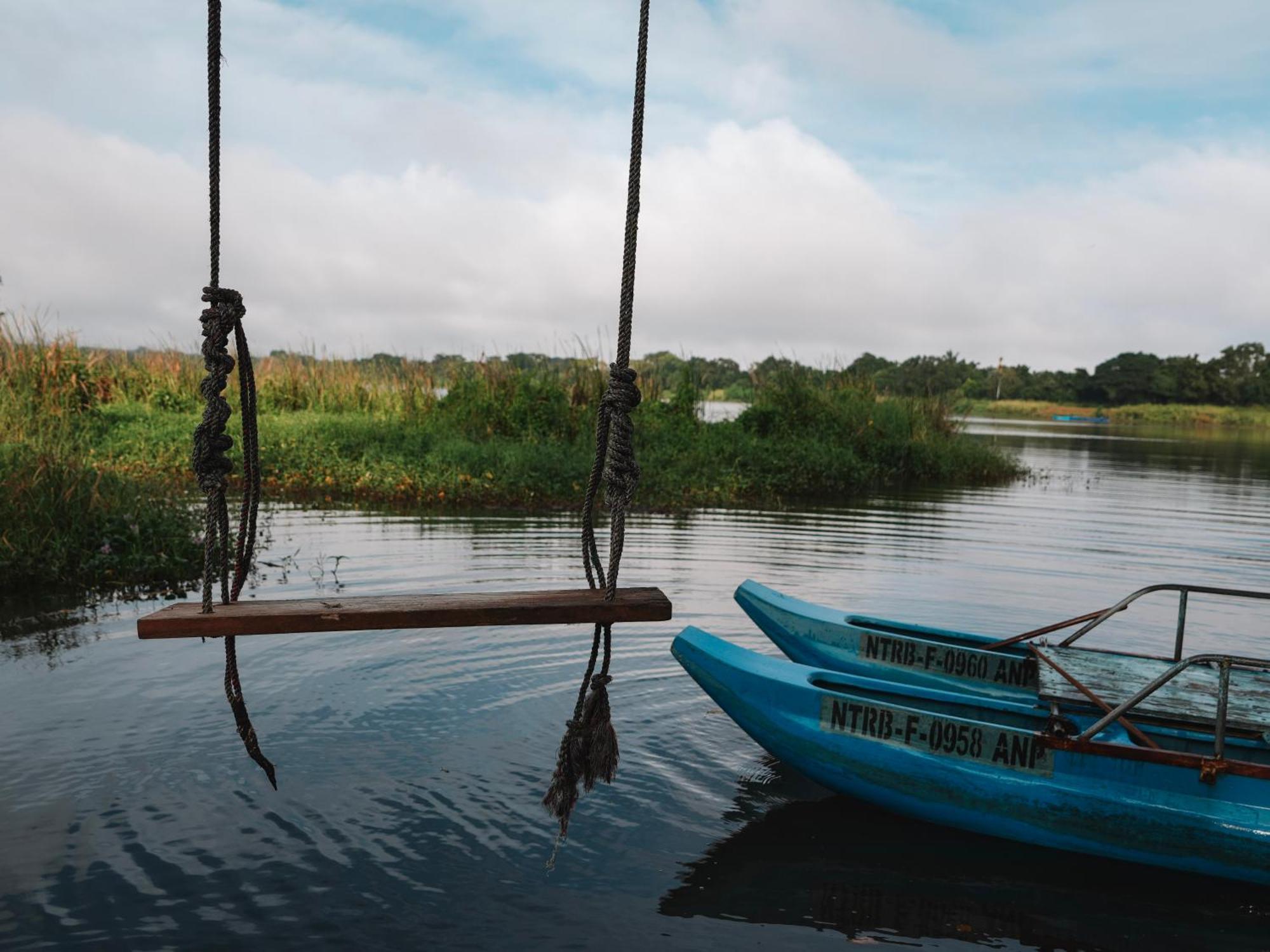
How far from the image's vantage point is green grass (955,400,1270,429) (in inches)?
3098

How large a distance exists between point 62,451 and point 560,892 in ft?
28.7

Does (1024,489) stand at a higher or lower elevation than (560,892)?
higher

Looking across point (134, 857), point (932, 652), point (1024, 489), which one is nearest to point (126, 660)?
point (134, 857)

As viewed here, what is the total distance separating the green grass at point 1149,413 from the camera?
78.7 meters

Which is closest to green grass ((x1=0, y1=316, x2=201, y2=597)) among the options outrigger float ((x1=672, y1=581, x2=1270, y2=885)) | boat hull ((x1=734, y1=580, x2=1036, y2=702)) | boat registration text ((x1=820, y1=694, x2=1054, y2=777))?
boat hull ((x1=734, y1=580, x2=1036, y2=702))

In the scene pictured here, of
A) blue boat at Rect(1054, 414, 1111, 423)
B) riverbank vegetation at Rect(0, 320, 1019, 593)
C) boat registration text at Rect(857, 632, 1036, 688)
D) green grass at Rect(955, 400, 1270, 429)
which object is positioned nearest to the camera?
boat registration text at Rect(857, 632, 1036, 688)

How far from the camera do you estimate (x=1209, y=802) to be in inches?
175

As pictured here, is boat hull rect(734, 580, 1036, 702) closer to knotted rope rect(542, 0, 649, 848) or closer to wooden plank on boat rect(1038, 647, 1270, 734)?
wooden plank on boat rect(1038, 647, 1270, 734)

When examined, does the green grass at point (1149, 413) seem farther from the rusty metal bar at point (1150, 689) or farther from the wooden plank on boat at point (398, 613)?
the wooden plank on boat at point (398, 613)

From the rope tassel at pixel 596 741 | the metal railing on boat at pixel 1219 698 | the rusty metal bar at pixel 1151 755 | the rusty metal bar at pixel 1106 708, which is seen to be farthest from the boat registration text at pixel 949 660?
the rope tassel at pixel 596 741

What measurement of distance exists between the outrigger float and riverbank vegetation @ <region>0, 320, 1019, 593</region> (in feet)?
23.8

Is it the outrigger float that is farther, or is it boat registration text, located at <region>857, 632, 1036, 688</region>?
boat registration text, located at <region>857, 632, 1036, 688</region>

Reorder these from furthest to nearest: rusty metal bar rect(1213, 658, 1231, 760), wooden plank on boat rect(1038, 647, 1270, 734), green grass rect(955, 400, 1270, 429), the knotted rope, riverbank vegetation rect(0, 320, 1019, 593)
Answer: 1. green grass rect(955, 400, 1270, 429)
2. riverbank vegetation rect(0, 320, 1019, 593)
3. wooden plank on boat rect(1038, 647, 1270, 734)
4. rusty metal bar rect(1213, 658, 1231, 760)
5. the knotted rope

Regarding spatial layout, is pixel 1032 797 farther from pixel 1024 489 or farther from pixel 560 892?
pixel 1024 489
